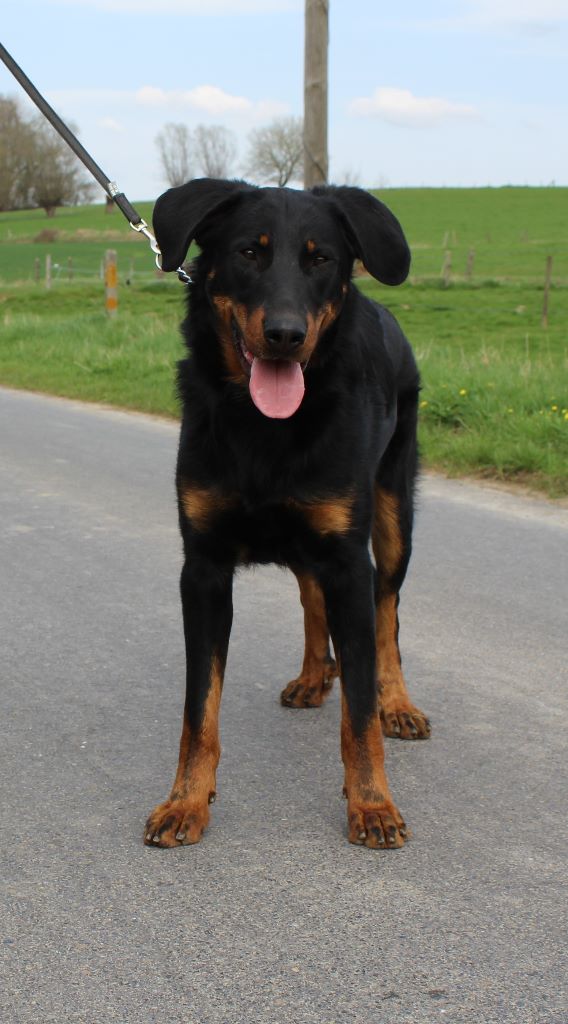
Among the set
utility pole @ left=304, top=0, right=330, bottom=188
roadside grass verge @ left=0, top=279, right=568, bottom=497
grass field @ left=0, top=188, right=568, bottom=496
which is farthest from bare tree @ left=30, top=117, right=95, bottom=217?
utility pole @ left=304, top=0, right=330, bottom=188

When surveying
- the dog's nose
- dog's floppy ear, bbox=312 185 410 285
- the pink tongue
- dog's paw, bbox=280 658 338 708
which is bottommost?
dog's paw, bbox=280 658 338 708

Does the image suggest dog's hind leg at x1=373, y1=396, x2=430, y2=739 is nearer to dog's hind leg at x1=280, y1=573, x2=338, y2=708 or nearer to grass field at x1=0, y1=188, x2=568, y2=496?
dog's hind leg at x1=280, y1=573, x2=338, y2=708

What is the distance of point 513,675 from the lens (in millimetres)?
4586

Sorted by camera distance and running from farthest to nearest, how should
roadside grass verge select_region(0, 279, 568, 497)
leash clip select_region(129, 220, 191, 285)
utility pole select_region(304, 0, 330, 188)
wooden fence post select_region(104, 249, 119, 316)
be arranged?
wooden fence post select_region(104, 249, 119, 316), utility pole select_region(304, 0, 330, 188), roadside grass verge select_region(0, 279, 568, 497), leash clip select_region(129, 220, 191, 285)

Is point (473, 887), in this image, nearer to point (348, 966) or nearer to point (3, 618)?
point (348, 966)

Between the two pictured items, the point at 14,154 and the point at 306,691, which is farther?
the point at 14,154

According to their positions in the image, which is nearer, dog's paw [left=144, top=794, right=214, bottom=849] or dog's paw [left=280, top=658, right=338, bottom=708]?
dog's paw [left=144, top=794, right=214, bottom=849]

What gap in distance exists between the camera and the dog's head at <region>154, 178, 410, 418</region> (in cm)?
317

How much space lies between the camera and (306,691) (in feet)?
14.1

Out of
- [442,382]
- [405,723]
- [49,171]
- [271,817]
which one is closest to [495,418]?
[442,382]

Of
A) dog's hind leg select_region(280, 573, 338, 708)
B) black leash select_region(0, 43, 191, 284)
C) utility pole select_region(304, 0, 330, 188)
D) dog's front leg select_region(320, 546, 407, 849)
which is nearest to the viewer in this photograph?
dog's front leg select_region(320, 546, 407, 849)

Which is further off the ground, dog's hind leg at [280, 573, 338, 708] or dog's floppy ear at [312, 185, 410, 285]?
dog's floppy ear at [312, 185, 410, 285]

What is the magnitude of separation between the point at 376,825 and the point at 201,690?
586 mm

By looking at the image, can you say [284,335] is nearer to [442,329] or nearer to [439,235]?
[442,329]
